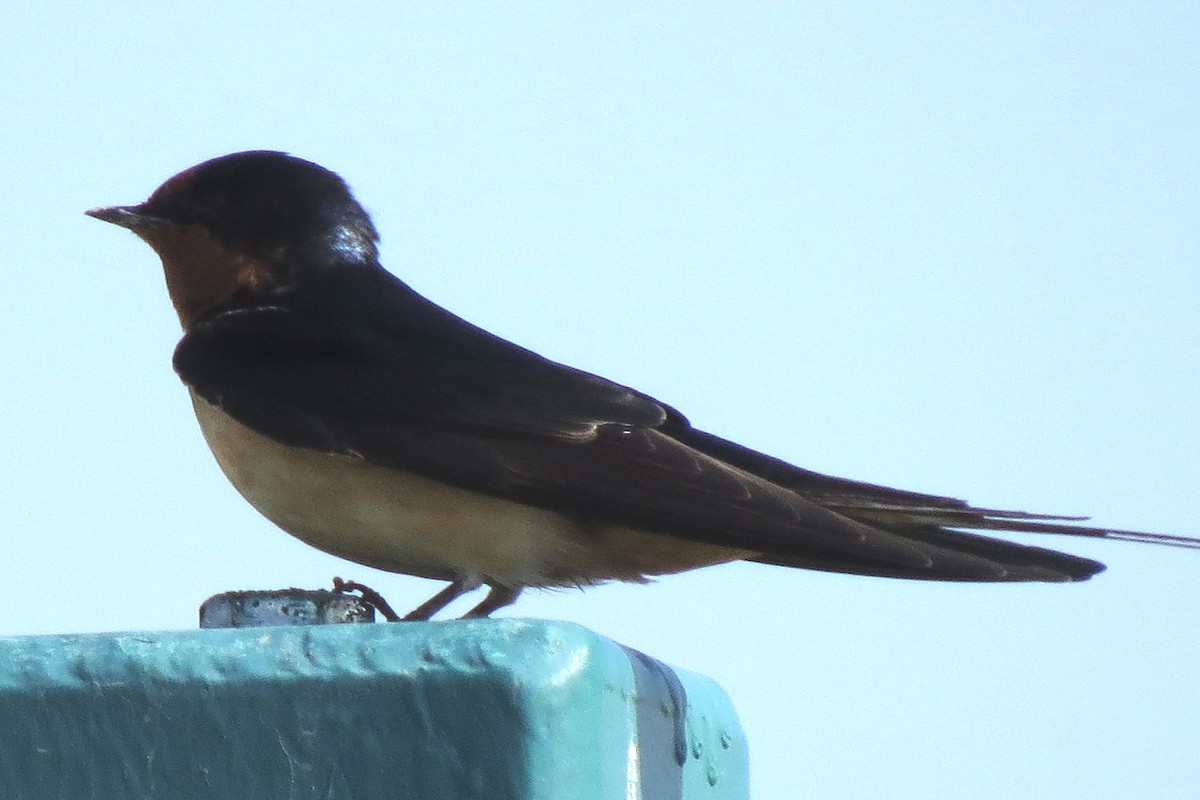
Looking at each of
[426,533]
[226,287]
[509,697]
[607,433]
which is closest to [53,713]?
[509,697]

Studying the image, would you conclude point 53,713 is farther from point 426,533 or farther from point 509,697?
point 426,533

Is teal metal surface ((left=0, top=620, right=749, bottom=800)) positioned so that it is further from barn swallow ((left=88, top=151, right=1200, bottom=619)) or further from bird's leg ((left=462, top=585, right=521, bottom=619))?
bird's leg ((left=462, top=585, right=521, bottom=619))

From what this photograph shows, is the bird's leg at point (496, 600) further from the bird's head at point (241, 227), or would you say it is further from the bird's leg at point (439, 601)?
the bird's head at point (241, 227)

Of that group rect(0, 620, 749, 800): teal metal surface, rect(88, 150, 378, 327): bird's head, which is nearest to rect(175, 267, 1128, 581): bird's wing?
rect(88, 150, 378, 327): bird's head

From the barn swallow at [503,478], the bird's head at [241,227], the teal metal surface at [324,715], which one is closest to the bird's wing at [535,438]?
the barn swallow at [503,478]

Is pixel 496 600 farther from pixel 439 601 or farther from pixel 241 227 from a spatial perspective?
pixel 241 227

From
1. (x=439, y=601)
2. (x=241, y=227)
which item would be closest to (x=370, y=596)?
(x=439, y=601)

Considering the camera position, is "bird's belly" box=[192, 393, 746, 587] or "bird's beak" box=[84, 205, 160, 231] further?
"bird's beak" box=[84, 205, 160, 231]
